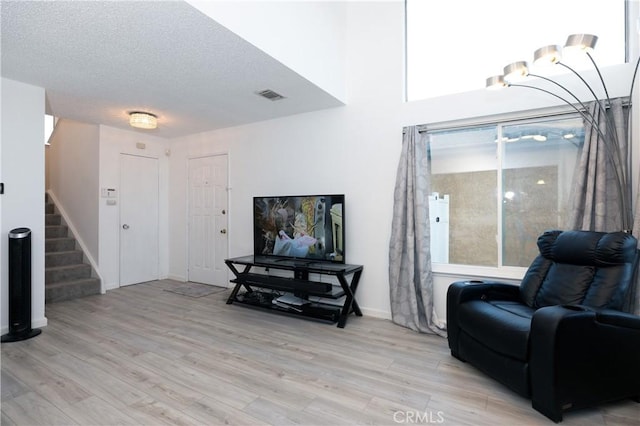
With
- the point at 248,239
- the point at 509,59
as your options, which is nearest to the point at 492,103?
the point at 509,59

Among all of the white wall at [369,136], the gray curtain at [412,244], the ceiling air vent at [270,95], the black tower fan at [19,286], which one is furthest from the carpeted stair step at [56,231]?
the gray curtain at [412,244]

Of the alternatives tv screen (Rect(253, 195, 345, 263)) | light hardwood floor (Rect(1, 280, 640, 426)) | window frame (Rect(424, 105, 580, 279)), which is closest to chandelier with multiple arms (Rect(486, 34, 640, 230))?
window frame (Rect(424, 105, 580, 279))

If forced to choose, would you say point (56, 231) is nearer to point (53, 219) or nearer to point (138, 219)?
point (53, 219)

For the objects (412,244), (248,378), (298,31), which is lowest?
(248,378)

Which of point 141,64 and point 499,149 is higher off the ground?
point 141,64

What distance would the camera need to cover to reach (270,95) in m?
3.47

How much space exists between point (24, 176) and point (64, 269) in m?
1.84

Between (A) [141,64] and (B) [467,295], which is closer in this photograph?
(B) [467,295]

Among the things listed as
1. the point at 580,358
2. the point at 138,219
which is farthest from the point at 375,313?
the point at 138,219

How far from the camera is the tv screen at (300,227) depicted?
3541mm

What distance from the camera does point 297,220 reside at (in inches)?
148

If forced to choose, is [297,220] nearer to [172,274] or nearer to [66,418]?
[66,418]

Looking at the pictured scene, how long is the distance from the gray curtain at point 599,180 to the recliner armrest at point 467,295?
75cm

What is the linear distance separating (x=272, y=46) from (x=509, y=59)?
227 centimetres
